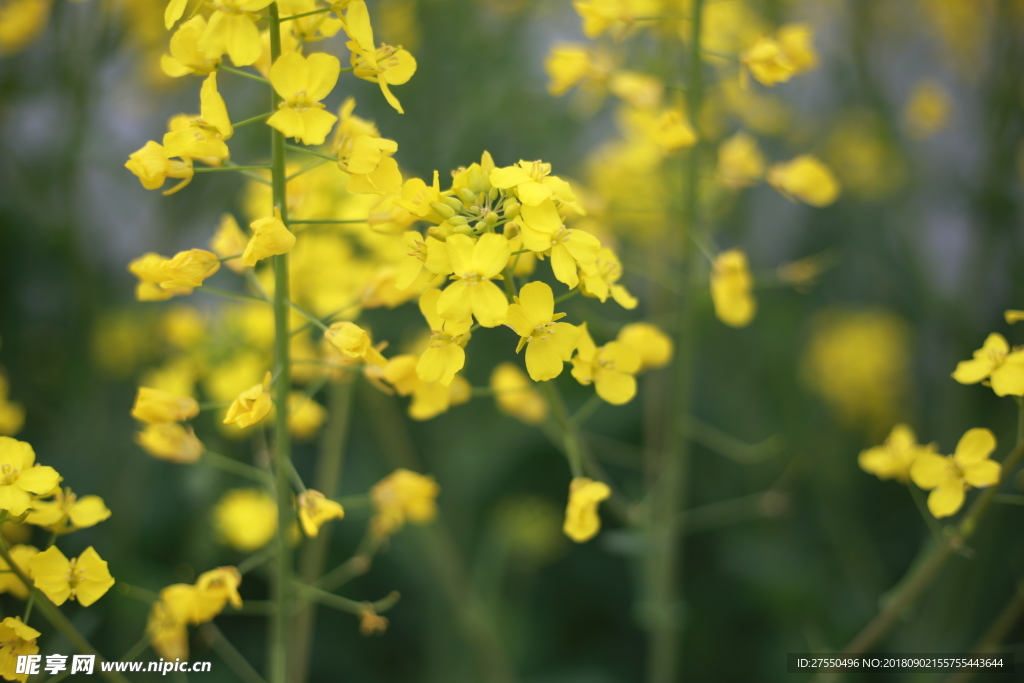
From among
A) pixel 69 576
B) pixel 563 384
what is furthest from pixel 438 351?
pixel 563 384

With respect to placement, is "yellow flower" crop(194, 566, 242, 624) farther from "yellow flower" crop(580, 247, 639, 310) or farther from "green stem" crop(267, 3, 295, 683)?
"yellow flower" crop(580, 247, 639, 310)

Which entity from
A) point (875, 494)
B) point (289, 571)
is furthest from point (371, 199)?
point (875, 494)

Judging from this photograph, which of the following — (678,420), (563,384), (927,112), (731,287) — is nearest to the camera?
(731,287)

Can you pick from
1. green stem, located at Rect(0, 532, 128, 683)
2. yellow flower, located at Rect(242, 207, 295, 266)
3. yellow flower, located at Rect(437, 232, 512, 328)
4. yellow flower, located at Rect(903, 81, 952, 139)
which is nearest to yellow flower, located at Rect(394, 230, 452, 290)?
yellow flower, located at Rect(437, 232, 512, 328)

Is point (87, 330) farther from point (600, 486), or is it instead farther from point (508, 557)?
point (600, 486)

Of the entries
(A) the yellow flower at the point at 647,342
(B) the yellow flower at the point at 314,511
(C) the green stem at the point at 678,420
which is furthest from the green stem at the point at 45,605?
(C) the green stem at the point at 678,420

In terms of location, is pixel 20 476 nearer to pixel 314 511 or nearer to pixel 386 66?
pixel 314 511

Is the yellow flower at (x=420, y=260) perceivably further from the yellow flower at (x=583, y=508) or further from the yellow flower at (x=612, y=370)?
the yellow flower at (x=583, y=508)
